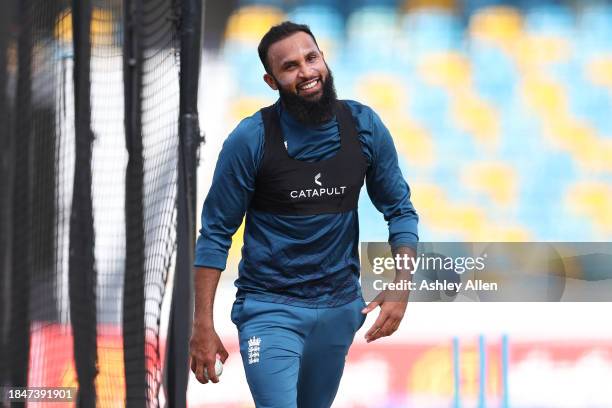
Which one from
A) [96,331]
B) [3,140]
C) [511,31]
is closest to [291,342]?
[96,331]

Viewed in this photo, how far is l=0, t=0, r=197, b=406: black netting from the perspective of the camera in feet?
12.9

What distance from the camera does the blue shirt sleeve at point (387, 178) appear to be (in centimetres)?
435

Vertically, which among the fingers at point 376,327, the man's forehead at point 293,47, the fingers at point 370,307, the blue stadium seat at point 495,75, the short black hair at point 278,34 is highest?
the blue stadium seat at point 495,75

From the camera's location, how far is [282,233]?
4246 mm

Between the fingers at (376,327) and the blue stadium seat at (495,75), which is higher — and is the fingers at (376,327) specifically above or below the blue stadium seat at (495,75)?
below

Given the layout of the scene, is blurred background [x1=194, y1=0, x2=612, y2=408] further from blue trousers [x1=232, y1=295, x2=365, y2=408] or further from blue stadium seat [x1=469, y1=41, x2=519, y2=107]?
blue trousers [x1=232, y1=295, x2=365, y2=408]

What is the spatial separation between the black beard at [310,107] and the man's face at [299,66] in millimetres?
12

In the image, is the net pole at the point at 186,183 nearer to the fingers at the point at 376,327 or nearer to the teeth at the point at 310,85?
the teeth at the point at 310,85

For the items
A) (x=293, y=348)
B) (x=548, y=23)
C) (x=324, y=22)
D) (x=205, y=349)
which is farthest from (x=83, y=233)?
(x=548, y=23)

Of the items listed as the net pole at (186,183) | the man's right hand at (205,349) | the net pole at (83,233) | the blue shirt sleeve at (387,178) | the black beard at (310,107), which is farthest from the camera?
the net pole at (186,183)

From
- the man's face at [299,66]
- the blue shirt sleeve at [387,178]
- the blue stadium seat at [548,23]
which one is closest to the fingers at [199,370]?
the blue shirt sleeve at [387,178]

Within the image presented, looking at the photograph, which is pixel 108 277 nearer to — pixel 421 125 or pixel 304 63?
pixel 304 63

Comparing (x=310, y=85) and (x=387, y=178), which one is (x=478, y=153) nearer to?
(x=387, y=178)

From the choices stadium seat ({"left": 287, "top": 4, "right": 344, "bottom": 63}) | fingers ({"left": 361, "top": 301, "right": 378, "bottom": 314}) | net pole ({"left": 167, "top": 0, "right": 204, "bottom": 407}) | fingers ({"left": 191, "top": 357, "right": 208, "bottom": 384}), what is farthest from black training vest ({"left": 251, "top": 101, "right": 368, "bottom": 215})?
stadium seat ({"left": 287, "top": 4, "right": 344, "bottom": 63})
